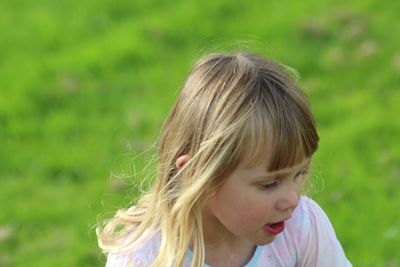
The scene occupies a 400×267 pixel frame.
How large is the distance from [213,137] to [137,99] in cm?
367

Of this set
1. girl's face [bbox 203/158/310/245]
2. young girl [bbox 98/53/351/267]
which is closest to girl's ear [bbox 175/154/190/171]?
young girl [bbox 98/53/351/267]

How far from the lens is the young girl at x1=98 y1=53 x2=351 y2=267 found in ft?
9.46

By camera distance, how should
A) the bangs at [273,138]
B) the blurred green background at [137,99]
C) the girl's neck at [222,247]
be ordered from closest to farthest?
1. the bangs at [273,138]
2. the girl's neck at [222,247]
3. the blurred green background at [137,99]

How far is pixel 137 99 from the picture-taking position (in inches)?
257

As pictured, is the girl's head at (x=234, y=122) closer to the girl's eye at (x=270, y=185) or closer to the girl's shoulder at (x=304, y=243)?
the girl's eye at (x=270, y=185)

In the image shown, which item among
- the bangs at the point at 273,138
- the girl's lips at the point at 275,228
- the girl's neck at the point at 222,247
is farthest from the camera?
the girl's neck at the point at 222,247

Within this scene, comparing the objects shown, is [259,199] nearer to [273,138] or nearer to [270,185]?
[270,185]

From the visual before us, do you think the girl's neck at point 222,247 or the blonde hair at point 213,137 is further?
the girl's neck at point 222,247

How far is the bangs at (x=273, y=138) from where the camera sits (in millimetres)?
2863

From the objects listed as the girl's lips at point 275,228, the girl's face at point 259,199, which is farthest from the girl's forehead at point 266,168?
the girl's lips at point 275,228

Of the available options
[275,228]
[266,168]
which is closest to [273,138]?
[266,168]

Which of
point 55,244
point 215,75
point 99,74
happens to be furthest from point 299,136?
point 99,74

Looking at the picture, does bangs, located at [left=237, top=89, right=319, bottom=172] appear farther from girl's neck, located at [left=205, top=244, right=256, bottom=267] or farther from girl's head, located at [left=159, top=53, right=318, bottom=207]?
girl's neck, located at [left=205, top=244, right=256, bottom=267]

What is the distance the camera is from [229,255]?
319 cm
